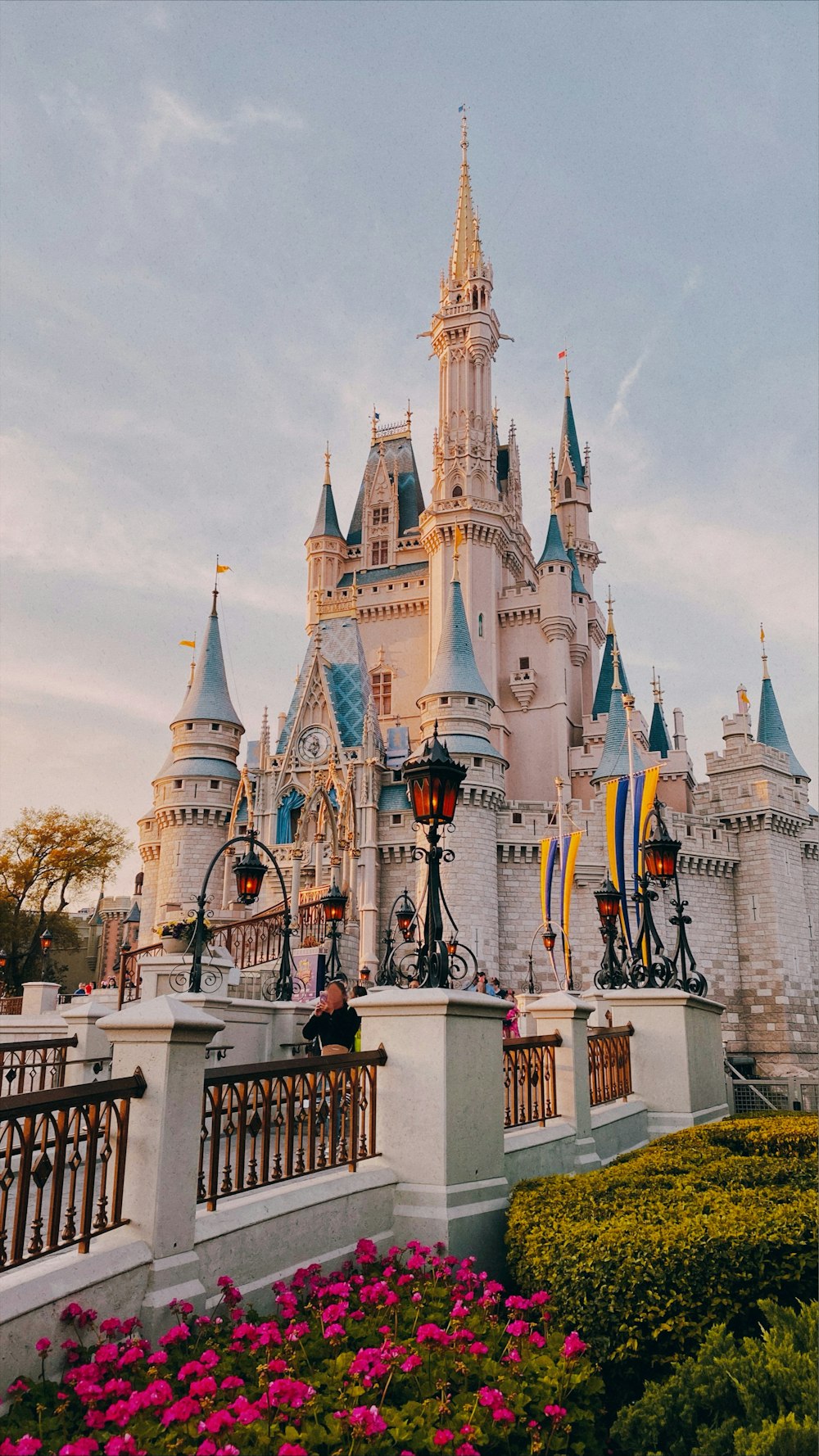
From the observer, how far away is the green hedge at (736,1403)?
145 inches

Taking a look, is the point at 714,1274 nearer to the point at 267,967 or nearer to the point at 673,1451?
the point at 673,1451

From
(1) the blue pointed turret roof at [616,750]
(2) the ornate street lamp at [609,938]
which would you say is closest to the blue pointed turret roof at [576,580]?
(1) the blue pointed turret roof at [616,750]

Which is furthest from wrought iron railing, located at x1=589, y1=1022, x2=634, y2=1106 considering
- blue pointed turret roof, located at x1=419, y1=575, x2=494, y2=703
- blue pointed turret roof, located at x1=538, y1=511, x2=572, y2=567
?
blue pointed turret roof, located at x1=538, y1=511, x2=572, y2=567

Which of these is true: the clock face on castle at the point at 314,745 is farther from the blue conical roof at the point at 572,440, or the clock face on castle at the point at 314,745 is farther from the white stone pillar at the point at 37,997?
the blue conical roof at the point at 572,440

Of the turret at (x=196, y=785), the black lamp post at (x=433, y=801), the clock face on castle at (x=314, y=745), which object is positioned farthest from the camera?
the turret at (x=196, y=785)

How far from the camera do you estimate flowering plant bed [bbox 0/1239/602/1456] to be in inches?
149

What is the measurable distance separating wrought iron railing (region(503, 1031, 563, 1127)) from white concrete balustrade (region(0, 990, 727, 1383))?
8 cm

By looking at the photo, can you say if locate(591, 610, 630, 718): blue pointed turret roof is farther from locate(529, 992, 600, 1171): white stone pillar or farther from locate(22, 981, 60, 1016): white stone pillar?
locate(529, 992, 600, 1171): white stone pillar

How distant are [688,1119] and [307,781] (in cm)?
2594

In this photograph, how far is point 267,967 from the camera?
20375 millimetres

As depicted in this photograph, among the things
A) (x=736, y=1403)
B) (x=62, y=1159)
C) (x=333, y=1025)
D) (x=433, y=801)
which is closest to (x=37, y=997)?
(x=333, y=1025)

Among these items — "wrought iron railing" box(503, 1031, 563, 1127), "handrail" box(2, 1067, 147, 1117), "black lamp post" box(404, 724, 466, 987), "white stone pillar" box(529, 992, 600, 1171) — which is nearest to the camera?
"handrail" box(2, 1067, 147, 1117)

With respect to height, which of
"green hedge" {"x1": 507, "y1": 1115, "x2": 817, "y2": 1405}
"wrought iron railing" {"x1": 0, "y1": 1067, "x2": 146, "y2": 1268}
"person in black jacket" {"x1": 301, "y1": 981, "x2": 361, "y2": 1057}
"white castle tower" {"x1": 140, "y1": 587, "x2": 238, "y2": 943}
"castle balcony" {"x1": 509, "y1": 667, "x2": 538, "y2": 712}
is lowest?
"green hedge" {"x1": 507, "y1": 1115, "x2": 817, "y2": 1405}

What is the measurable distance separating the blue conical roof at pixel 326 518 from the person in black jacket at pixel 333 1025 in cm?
4137
